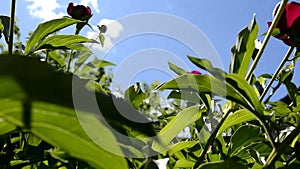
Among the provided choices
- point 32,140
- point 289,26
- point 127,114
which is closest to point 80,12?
point 32,140

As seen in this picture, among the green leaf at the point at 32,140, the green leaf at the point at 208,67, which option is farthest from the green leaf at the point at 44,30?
the green leaf at the point at 208,67

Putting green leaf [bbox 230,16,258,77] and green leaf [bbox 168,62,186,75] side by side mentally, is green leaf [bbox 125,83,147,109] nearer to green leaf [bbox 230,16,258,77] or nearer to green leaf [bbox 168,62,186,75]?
green leaf [bbox 168,62,186,75]

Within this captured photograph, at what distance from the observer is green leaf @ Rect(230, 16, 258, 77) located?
76cm

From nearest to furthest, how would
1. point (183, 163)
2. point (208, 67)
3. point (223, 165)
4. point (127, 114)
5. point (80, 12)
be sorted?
point (127, 114) → point (223, 165) → point (208, 67) → point (183, 163) → point (80, 12)

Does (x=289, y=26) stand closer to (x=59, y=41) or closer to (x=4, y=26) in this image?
(x=59, y=41)

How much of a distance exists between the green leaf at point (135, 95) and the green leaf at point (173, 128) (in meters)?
0.20

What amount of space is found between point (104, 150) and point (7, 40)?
840 millimetres

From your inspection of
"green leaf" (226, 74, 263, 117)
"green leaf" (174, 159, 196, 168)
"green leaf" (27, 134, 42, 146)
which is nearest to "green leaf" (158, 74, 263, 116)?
"green leaf" (226, 74, 263, 117)

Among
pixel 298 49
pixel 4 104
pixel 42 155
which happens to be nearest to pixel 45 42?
pixel 42 155

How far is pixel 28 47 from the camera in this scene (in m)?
1.01

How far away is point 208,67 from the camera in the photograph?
69cm

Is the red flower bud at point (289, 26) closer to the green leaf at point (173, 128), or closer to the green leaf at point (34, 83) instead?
the green leaf at point (173, 128)

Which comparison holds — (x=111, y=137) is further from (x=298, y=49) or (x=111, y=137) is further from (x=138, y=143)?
(x=298, y=49)

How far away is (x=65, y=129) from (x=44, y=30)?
79 cm
